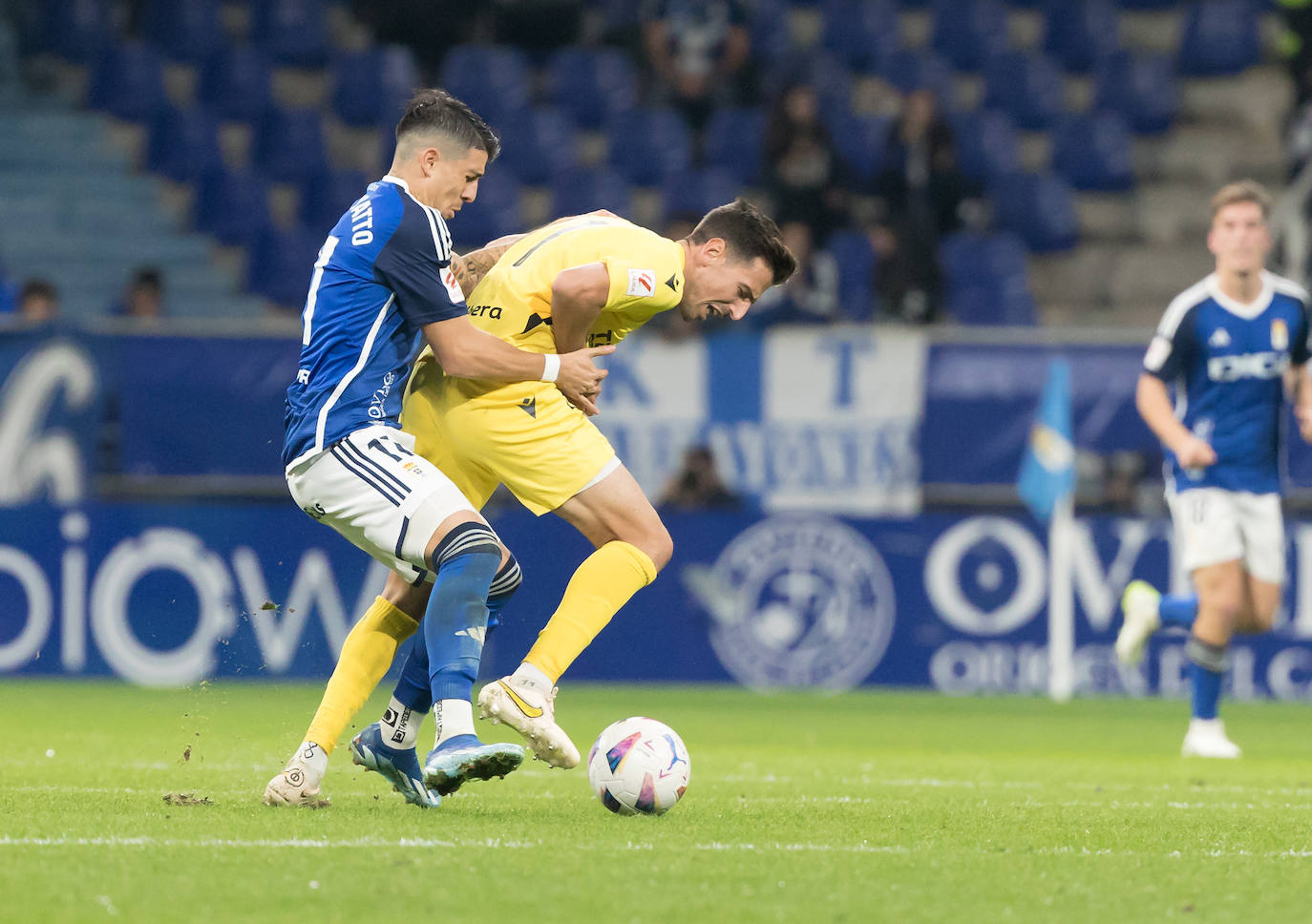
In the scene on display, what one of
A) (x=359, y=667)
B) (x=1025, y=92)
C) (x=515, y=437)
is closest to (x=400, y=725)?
(x=359, y=667)

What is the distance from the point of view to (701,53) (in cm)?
1511

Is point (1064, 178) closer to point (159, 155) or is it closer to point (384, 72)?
point (384, 72)

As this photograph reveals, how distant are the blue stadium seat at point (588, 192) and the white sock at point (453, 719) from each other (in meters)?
10.00

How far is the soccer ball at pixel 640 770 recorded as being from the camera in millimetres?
5258

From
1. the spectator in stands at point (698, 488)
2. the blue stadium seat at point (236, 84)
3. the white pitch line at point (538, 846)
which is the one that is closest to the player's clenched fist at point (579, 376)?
the white pitch line at point (538, 846)

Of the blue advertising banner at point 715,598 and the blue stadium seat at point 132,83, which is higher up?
the blue stadium seat at point 132,83

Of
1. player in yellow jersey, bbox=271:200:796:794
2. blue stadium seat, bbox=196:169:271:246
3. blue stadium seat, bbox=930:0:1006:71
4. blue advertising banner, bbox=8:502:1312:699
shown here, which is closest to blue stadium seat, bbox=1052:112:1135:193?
blue stadium seat, bbox=930:0:1006:71

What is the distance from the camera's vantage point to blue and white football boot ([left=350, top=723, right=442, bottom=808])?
542 centimetres

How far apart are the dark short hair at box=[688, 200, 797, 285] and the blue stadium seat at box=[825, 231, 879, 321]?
8.10m

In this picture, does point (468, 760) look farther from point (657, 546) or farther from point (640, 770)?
point (657, 546)

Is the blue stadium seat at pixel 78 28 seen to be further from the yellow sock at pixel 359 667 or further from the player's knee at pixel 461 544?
the player's knee at pixel 461 544

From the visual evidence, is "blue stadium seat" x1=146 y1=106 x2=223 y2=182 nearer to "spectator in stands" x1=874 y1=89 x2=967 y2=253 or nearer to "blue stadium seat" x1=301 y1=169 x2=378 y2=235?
"blue stadium seat" x1=301 y1=169 x2=378 y2=235

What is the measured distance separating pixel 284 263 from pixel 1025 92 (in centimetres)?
655

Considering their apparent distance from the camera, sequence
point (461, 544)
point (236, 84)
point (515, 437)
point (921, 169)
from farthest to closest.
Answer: point (236, 84), point (921, 169), point (515, 437), point (461, 544)
